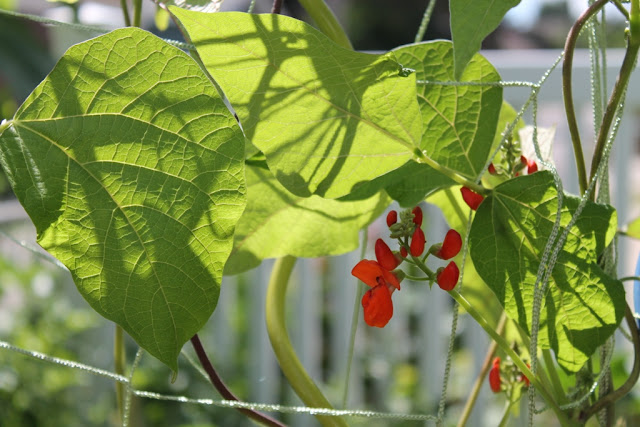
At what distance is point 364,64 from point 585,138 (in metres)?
1.66

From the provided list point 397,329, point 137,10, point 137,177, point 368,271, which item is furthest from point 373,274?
point 397,329

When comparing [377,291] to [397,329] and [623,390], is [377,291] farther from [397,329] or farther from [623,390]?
[397,329]

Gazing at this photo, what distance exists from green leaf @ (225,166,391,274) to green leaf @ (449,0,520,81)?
0.15 metres

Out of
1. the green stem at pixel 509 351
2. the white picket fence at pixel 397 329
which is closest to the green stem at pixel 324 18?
the green stem at pixel 509 351

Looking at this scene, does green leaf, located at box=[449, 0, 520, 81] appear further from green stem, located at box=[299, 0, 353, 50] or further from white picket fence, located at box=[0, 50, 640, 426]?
white picket fence, located at box=[0, 50, 640, 426]

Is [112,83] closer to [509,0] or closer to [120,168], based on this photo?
[120,168]

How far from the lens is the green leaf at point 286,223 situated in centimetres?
39

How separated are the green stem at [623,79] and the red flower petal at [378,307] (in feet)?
0.36

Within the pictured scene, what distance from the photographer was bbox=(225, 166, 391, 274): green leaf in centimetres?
39

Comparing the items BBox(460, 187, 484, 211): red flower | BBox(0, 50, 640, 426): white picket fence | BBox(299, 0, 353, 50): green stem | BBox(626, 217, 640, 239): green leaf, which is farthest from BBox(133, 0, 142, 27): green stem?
BBox(0, 50, 640, 426): white picket fence

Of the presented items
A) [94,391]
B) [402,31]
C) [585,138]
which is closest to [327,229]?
[585,138]

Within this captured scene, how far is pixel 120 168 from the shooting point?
270mm

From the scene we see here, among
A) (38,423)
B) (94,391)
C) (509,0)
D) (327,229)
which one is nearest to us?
(509,0)

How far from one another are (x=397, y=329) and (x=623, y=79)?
6.93ft
